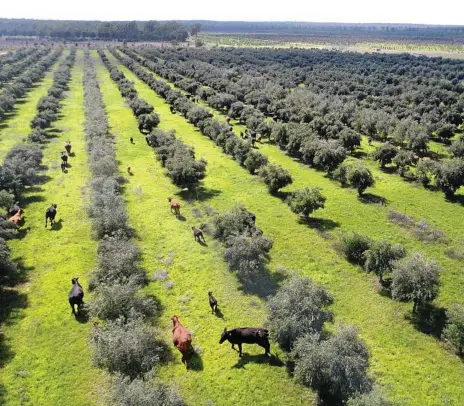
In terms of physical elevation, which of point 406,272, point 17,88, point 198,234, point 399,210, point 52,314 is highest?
point 17,88

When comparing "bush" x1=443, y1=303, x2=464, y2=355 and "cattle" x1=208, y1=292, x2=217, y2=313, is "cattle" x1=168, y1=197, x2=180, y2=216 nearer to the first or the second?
"cattle" x1=208, y1=292, x2=217, y2=313

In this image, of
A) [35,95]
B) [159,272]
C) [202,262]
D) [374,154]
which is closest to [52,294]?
[159,272]

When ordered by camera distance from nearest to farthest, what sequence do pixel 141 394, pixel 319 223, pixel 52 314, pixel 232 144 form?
pixel 141 394
pixel 52 314
pixel 319 223
pixel 232 144

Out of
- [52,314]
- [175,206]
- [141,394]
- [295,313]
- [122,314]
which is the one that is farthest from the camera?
[175,206]

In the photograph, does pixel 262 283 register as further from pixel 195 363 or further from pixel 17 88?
pixel 17 88

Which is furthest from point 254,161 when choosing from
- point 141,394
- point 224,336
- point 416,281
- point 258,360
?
point 141,394

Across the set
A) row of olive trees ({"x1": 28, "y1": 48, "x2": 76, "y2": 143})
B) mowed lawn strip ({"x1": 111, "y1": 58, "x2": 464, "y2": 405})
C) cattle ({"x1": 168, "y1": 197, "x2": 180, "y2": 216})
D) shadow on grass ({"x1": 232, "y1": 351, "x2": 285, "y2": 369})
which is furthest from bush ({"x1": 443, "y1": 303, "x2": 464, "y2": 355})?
row of olive trees ({"x1": 28, "y1": 48, "x2": 76, "y2": 143})

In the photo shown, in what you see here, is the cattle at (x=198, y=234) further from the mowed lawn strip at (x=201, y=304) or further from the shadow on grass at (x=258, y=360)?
the shadow on grass at (x=258, y=360)

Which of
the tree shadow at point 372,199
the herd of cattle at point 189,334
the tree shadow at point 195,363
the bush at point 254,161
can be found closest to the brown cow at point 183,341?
the herd of cattle at point 189,334
